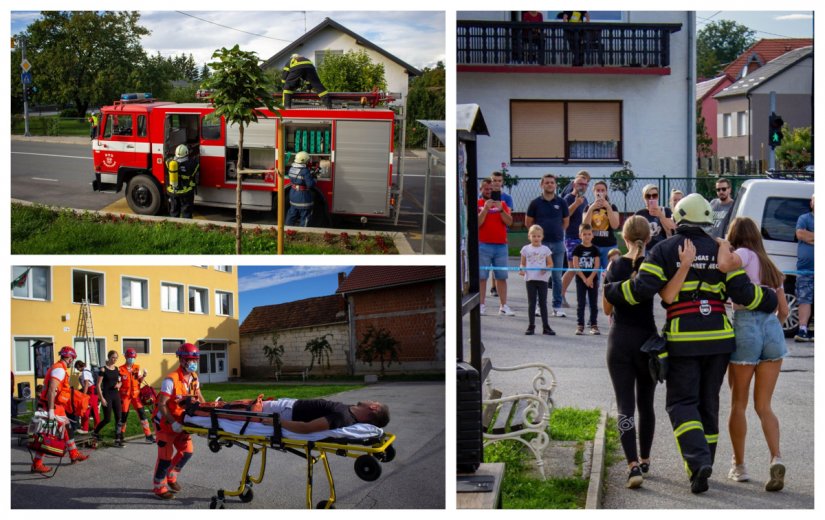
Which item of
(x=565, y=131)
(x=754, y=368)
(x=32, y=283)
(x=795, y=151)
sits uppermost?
(x=795, y=151)

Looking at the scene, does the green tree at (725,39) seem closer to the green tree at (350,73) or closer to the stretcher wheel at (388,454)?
the green tree at (350,73)

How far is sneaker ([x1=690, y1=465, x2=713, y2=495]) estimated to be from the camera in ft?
17.9

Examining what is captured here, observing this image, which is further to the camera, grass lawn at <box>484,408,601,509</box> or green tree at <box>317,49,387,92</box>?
green tree at <box>317,49,387,92</box>

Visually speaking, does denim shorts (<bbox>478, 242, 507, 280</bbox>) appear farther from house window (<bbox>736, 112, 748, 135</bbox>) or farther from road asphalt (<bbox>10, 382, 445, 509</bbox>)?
house window (<bbox>736, 112, 748, 135</bbox>)

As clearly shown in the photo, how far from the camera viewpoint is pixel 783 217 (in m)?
10.6

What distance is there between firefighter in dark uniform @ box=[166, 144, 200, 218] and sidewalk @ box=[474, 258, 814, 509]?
3.05 m

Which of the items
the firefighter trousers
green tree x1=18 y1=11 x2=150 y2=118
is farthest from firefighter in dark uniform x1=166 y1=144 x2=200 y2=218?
the firefighter trousers

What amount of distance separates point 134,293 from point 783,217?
25.9ft

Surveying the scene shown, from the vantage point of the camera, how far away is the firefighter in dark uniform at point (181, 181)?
925 centimetres

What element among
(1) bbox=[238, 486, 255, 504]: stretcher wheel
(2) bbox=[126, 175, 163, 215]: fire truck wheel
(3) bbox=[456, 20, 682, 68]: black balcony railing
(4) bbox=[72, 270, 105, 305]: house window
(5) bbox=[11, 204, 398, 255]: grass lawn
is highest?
(3) bbox=[456, 20, 682, 68]: black balcony railing

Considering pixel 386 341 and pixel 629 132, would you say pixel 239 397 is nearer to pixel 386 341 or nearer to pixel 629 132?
pixel 386 341

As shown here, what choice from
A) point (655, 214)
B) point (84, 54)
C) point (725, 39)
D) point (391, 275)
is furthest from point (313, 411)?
point (725, 39)

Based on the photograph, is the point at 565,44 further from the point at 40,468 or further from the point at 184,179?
the point at 40,468
